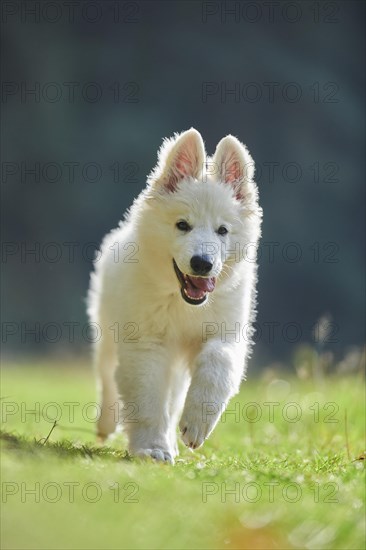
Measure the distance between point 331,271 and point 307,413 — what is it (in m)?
7.07

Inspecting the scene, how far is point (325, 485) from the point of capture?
377cm

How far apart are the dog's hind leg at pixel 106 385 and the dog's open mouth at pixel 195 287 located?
1494 mm

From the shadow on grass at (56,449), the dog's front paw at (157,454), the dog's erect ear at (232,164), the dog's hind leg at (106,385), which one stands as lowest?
the dog's hind leg at (106,385)

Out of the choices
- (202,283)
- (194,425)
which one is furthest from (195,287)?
(194,425)

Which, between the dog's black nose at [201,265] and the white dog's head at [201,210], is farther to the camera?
the white dog's head at [201,210]

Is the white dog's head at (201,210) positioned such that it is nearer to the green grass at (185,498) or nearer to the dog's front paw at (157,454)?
the dog's front paw at (157,454)

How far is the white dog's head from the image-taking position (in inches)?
183

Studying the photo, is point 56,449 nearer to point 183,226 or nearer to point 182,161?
point 183,226

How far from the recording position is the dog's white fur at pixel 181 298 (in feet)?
15.0

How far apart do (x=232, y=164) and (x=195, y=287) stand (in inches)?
32.5

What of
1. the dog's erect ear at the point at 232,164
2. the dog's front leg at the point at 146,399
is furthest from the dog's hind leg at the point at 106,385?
the dog's erect ear at the point at 232,164

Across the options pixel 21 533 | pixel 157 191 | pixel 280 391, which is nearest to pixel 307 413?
pixel 280 391

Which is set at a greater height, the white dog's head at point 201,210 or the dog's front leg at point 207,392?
the white dog's head at point 201,210

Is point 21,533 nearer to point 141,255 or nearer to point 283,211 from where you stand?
point 141,255
